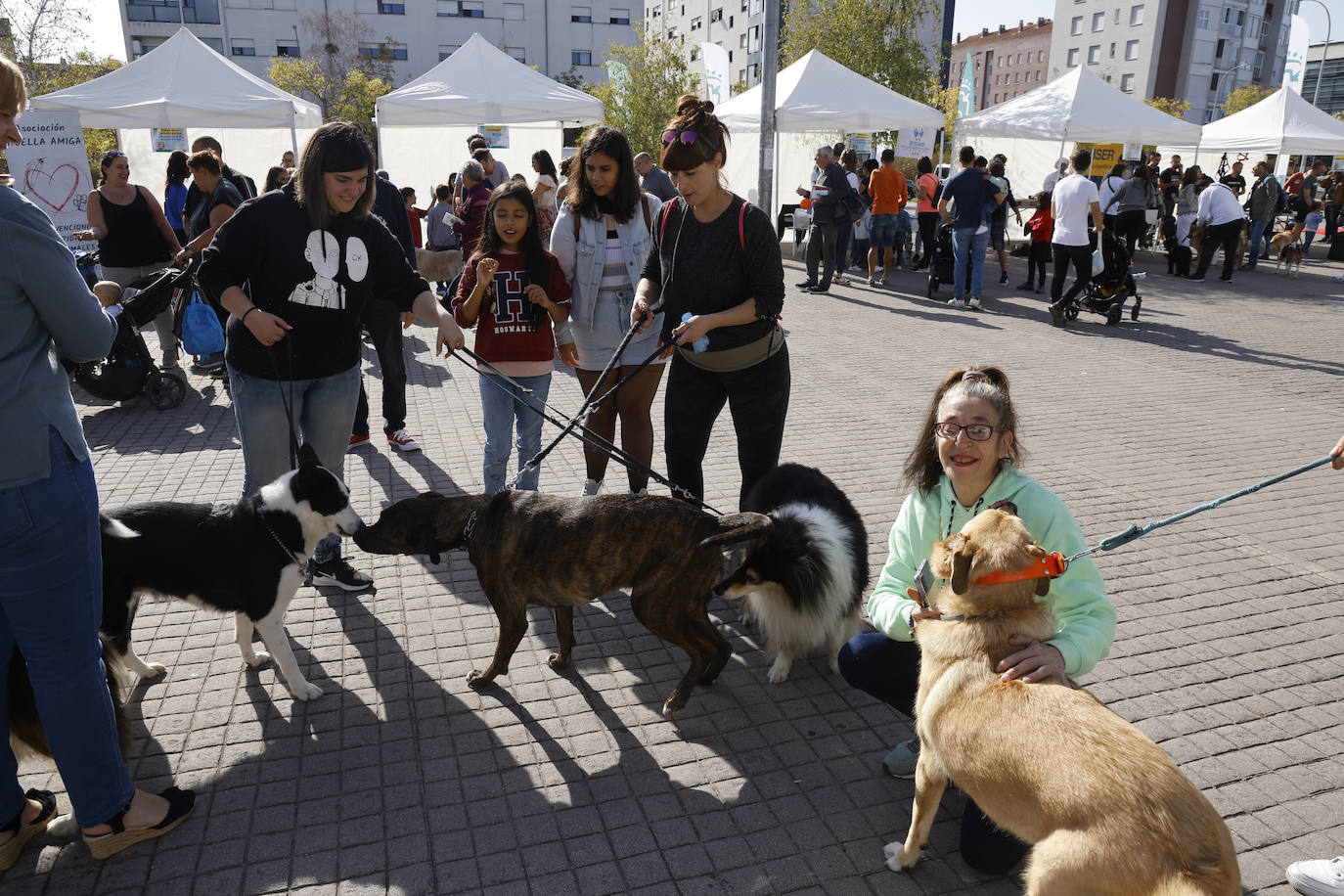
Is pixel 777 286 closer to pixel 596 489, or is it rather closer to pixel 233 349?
pixel 596 489

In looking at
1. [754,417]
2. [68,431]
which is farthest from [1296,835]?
[68,431]

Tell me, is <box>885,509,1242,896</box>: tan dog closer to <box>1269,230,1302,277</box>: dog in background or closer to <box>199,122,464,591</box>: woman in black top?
<box>199,122,464,591</box>: woman in black top

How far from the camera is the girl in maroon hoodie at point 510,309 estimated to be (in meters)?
4.36

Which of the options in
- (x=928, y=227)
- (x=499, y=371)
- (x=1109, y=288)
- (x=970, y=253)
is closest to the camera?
(x=499, y=371)

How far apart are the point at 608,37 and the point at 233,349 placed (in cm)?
6912

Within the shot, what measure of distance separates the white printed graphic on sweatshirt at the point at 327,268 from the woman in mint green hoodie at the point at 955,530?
250cm

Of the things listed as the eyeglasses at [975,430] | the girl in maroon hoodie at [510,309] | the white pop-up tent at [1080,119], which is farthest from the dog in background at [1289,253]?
the eyeglasses at [975,430]

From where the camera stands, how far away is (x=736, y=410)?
4191 millimetres

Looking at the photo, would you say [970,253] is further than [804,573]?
Yes

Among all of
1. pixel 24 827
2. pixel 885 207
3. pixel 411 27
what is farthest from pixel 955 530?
pixel 411 27

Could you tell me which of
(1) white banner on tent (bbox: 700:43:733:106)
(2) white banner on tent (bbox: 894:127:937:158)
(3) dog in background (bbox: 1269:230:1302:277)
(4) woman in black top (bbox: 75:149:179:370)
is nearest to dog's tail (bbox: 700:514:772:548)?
(4) woman in black top (bbox: 75:149:179:370)

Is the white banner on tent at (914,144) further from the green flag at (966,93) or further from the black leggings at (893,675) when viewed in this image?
the black leggings at (893,675)

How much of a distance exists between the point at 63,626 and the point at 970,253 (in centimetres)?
1326

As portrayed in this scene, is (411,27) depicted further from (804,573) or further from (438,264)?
(804,573)
